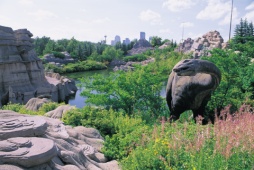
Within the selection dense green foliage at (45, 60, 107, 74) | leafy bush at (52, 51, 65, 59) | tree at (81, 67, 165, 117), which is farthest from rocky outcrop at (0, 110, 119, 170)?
leafy bush at (52, 51, 65, 59)

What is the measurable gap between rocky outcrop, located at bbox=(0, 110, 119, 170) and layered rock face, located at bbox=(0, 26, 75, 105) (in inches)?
462

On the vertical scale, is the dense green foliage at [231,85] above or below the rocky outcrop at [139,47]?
below

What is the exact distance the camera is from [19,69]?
56.2ft

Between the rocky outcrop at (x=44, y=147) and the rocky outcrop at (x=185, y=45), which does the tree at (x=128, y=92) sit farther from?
the rocky outcrop at (x=185, y=45)

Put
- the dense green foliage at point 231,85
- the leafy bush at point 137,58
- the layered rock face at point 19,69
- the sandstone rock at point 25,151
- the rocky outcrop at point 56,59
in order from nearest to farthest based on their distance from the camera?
1. the sandstone rock at point 25,151
2. the dense green foliage at point 231,85
3. the layered rock face at point 19,69
4. the rocky outcrop at point 56,59
5. the leafy bush at point 137,58

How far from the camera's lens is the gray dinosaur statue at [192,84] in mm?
6776

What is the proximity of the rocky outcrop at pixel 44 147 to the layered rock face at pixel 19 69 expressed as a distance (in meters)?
11.7

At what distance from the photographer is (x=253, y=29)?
123 feet

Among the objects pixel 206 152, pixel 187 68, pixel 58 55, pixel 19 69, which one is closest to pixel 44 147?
pixel 206 152

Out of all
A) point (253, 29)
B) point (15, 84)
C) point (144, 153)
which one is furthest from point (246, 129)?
point (253, 29)

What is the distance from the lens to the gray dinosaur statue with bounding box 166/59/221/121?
6.78 metres

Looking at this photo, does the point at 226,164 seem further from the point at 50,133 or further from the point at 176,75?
the point at 176,75

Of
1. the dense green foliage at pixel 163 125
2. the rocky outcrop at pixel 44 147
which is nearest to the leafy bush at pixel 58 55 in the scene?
the dense green foliage at pixel 163 125

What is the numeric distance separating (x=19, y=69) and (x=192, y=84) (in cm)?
1326
